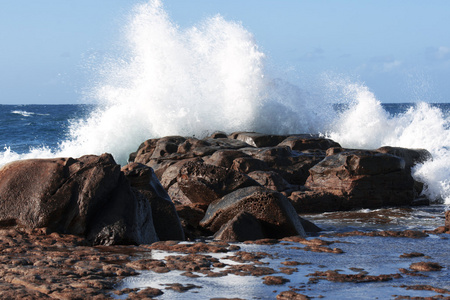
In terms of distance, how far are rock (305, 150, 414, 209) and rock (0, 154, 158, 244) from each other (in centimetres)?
491

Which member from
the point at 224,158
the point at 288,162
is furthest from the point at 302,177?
the point at 224,158

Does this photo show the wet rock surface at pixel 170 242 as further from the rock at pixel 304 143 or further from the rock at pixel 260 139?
the rock at pixel 260 139

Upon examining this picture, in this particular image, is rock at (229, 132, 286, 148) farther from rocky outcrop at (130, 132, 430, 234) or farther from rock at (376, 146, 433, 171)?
rock at (376, 146, 433, 171)

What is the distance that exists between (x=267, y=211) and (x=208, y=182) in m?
1.57

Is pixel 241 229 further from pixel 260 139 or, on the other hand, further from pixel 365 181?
pixel 260 139

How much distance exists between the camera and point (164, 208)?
6594 mm

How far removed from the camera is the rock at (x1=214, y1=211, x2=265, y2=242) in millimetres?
6258

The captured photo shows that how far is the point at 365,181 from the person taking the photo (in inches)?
399

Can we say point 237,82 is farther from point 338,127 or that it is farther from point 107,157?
point 107,157

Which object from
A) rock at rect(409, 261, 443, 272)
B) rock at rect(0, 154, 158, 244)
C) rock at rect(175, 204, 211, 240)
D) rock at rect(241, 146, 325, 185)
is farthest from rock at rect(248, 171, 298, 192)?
rock at rect(409, 261, 443, 272)

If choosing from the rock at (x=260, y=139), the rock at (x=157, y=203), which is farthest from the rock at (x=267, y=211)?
the rock at (x=260, y=139)

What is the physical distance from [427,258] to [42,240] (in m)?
3.67

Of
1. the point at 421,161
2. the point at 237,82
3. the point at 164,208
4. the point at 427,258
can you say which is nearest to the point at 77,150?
the point at 237,82

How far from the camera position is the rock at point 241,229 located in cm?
626
